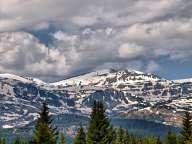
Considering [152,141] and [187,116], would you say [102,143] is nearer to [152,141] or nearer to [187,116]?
[187,116]

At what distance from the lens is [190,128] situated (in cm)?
7794

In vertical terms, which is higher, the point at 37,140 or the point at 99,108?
the point at 99,108

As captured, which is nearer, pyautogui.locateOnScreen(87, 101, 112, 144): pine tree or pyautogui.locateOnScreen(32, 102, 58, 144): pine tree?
pyautogui.locateOnScreen(32, 102, 58, 144): pine tree

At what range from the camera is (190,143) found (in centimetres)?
6906

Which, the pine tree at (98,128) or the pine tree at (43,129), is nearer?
the pine tree at (43,129)

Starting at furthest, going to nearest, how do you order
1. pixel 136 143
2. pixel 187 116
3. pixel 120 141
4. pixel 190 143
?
pixel 136 143
pixel 120 141
pixel 187 116
pixel 190 143

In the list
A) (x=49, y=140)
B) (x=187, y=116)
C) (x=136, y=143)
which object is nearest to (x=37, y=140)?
(x=49, y=140)

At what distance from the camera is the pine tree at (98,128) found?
55.7m

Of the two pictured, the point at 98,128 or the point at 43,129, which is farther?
the point at 98,128

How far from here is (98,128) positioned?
183 feet

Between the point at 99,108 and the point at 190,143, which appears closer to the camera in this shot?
the point at 99,108

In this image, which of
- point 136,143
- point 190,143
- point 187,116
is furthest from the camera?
point 136,143

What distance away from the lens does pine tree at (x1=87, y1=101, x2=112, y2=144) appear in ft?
183

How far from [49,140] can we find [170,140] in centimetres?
9552
